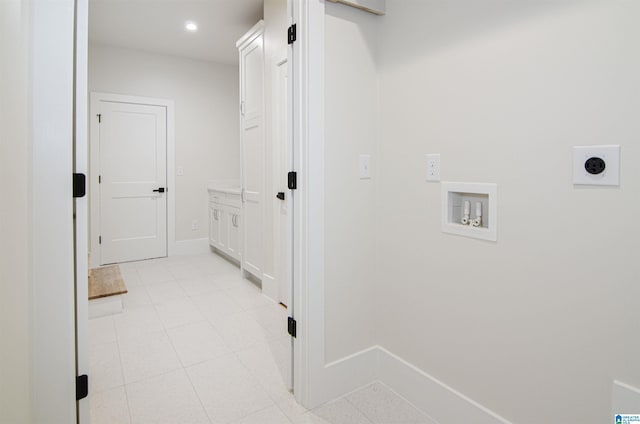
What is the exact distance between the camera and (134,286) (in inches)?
143

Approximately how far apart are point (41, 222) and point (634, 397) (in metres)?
1.87

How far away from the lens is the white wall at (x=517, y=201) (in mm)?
1077

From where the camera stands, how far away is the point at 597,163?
1100 millimetres

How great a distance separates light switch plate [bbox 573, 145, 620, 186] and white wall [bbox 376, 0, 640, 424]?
23 mm

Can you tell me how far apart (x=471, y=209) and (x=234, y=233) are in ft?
10.4

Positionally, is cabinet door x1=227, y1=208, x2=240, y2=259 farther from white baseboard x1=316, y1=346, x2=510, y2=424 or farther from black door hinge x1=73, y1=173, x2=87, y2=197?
black door hinge x1=73, y1=173, x2=87, y2=197

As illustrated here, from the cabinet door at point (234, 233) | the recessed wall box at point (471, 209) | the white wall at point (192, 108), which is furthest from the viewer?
the white wall at point (192, 108)

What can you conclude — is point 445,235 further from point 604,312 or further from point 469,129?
point 604,312

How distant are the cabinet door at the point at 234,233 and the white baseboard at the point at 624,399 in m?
3.51

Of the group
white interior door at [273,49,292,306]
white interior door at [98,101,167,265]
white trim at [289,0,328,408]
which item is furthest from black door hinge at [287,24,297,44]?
white interior door at [98,101,167,265]

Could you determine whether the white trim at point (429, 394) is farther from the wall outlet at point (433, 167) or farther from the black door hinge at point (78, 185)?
the black door hinge at point (78, 185)

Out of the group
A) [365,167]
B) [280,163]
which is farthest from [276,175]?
[365,167]

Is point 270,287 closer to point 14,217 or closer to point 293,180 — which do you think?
point 293,180

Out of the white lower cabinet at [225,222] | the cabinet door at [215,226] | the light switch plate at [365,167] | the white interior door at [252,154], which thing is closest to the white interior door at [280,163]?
the white interior door at [252,154]
